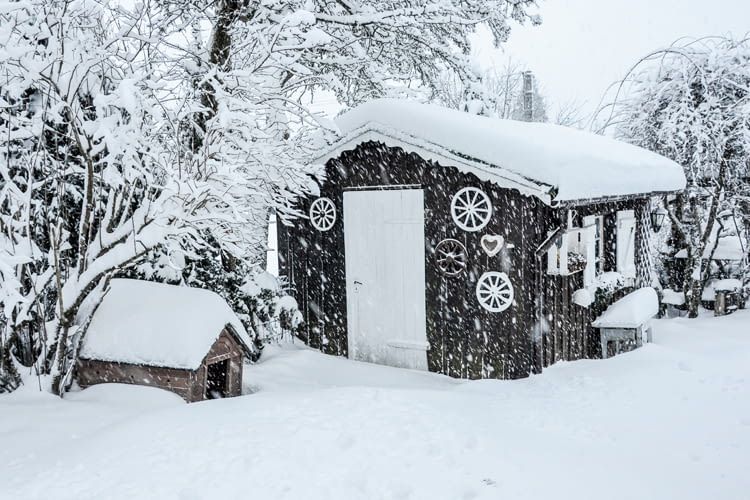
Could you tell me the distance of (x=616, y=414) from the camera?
18.9ft

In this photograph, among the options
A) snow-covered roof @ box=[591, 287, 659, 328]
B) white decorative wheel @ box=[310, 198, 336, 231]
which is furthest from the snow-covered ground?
white decorative wheel @ box=[310, 198, 336, 231]

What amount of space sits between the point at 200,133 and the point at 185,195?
125 cm

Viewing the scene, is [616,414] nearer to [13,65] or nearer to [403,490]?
[403,490]

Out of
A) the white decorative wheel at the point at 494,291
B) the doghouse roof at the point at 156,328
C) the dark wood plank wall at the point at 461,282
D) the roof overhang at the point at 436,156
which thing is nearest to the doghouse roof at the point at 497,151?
the roof overhang at the point at 436,156

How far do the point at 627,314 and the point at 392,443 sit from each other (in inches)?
205

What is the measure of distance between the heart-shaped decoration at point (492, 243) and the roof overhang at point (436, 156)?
2.12 ft

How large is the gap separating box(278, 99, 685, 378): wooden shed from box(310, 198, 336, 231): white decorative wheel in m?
0.02

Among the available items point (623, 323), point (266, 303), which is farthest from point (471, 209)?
point (266, 303)

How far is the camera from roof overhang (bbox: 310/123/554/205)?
24.2 feet

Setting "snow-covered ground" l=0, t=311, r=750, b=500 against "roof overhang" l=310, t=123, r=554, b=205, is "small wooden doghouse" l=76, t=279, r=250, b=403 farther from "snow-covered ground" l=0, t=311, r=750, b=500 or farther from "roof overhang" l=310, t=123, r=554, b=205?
"roof overhang" l=310, t=123, r=554, b=205

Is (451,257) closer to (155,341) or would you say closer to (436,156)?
(436,156)

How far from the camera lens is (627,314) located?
8.76 m

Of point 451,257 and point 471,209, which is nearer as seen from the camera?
point 471,209

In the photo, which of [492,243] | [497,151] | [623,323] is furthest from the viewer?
[623,323]
